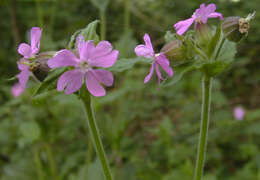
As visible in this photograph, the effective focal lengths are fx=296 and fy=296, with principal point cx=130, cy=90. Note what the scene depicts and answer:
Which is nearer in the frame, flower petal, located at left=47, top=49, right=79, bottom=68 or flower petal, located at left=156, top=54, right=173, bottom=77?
flower petal, located at left=47, top=49, right=79, bottom=68

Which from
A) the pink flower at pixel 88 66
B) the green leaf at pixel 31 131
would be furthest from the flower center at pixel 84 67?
the green leaf at pixel 31 131

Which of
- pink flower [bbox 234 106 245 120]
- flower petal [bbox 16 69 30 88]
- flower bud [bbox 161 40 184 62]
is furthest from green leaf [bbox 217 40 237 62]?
pink flower [bbox 234 106 245 120]

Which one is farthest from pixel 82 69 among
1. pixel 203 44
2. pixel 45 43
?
pixel 45 43

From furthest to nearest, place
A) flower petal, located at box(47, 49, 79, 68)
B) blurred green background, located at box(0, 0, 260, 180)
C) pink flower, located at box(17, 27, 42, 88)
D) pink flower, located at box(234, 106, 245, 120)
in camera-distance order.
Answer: pink flower, located at box(234, 106, 245, 120) < blurred green background, located at box(0, 0, 260, 180) < pink flower, located at box(17, 27, 42, 88) < flower petal, located at box(47, 49, 79, 68)

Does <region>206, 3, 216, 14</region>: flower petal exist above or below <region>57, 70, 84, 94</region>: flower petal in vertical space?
above

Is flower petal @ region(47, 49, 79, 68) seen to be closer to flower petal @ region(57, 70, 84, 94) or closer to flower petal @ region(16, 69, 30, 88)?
flower petal @ region(57, 70, 84, 94)

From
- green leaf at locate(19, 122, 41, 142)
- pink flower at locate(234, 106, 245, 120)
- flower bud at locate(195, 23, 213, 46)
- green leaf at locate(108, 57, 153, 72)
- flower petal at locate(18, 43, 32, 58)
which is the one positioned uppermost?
flower petal at locate(18, 43, 32, 58)

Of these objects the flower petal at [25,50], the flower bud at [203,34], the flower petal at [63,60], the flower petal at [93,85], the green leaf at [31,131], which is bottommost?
the green leaf at [31,131]

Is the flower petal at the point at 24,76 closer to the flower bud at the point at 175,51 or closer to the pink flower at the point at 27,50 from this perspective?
the pink flower at the point at 27,50
